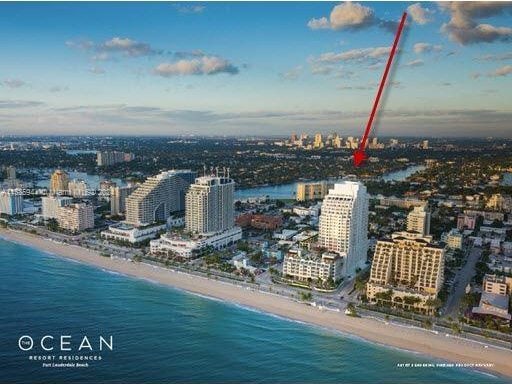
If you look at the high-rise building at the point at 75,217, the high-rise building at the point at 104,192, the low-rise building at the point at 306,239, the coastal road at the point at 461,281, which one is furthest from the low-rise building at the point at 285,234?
the high-rise building at the point at 104,192

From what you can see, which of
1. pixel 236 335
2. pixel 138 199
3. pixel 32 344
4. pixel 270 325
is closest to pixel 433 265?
pixel 270 325

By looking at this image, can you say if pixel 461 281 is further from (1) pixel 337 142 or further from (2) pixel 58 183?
(1) pixel 337 142

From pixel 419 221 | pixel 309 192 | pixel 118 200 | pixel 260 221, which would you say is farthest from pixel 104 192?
pixel 419 221

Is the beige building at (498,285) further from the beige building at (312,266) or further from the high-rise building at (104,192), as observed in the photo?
the high-rise building at (104,192)

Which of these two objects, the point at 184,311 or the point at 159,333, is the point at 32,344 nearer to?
the point at 159,333

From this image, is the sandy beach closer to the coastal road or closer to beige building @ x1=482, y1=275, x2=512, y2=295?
the coastal road

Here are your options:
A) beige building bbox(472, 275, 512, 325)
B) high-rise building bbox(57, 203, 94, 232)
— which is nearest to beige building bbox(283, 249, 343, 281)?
beige building bbox(472, 275, 512, 325)
